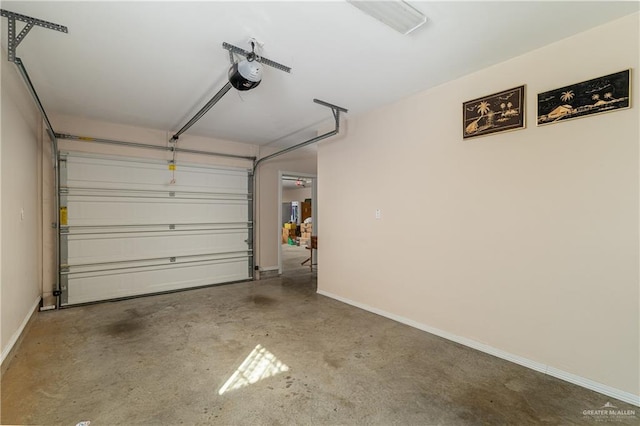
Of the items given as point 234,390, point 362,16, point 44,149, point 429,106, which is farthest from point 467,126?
point 44,149

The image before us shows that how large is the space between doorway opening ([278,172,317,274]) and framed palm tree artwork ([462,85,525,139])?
12.9 ft

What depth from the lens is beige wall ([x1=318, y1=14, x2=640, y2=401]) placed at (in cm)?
197

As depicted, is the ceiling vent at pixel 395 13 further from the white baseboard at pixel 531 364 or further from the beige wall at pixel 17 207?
the beige wall at pixel 17 207

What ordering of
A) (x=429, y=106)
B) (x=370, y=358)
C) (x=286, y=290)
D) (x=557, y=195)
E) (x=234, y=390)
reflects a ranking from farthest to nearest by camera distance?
(x=286, y=290), (x=429, y=106), (x=370, y=358), (x=557, y=195), (x=234, y=390)

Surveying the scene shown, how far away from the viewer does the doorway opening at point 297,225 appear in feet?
22.7

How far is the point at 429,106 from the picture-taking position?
305cm

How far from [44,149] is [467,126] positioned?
5130 mm

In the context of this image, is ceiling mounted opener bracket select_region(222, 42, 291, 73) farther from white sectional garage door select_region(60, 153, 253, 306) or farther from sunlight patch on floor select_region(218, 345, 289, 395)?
white sectional garage door select_region(60, 153, 253, 306)

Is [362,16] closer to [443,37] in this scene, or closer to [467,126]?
[443,37]

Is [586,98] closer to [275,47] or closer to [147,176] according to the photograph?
[275,47]

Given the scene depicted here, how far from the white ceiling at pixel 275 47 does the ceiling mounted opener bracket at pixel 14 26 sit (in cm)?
6

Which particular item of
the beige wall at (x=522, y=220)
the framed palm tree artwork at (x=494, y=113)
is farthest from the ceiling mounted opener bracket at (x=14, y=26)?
the framed palm tree artwork at (x=494, y=113)

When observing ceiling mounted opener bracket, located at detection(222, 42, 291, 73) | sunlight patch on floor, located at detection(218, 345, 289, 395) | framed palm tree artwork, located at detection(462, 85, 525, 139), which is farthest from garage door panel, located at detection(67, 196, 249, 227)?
framed palm tree artwork, located at detection(462, 85, 525, 139)

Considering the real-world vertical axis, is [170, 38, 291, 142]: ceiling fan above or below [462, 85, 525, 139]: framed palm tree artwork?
above
